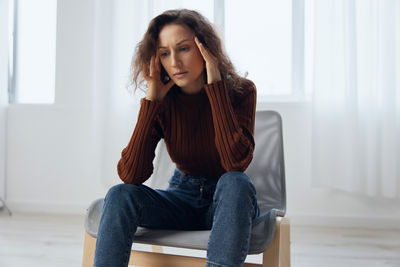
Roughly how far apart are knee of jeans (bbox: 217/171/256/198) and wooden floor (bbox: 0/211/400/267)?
851 millimetres

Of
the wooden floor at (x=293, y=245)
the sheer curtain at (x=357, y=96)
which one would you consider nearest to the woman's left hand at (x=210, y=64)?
the wooden floor at (x=293, y=245)

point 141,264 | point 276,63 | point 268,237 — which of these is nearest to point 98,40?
point 276,63

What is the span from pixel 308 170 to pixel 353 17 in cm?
90

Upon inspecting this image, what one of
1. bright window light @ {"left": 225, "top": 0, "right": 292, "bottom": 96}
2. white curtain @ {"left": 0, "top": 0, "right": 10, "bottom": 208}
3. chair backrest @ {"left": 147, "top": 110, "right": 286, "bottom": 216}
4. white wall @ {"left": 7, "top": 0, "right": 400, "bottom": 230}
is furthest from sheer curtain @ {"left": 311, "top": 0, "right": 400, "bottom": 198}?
white curtain @ {"left": 0, "top": 0, "right": 10, "bottom": 208}

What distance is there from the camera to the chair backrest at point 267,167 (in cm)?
129

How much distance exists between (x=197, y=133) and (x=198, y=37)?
0.28 metres

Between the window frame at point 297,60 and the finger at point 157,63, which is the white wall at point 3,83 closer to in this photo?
the window frame at point 297,60

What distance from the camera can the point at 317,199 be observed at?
92.7 inches

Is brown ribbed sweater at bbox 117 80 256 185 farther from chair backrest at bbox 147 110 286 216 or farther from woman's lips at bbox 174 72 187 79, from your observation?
chair backrest at bbox 147 110 286 216

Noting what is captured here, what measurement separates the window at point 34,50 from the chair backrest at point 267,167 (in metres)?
1.67

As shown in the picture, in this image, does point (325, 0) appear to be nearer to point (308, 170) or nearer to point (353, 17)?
point (353, 17)

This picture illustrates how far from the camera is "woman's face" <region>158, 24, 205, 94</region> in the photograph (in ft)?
3.73

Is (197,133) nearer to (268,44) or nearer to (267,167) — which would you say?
(267,167)

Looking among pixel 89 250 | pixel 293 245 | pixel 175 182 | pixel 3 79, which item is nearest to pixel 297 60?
pixel 293 245
